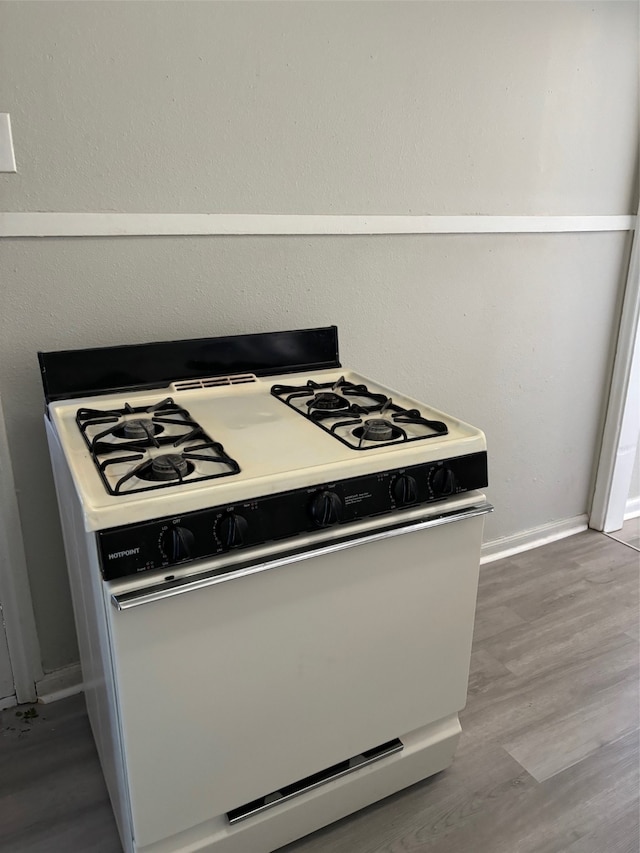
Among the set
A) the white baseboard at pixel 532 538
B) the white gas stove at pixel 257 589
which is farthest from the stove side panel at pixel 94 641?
the white baseboard at pixel 532 538

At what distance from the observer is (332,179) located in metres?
1.72

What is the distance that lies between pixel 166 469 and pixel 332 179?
3.25 ft

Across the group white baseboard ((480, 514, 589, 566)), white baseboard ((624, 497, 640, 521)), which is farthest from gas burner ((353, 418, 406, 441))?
white baseboard ((624, 497, 640, 521))

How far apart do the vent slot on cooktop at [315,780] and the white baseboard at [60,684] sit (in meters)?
0.72

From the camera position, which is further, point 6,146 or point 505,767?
point 505,767

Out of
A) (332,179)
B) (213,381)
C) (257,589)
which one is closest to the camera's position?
(257,589)

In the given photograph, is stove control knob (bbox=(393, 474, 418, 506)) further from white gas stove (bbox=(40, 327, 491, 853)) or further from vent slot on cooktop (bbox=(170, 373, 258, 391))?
vent slot on cooktop (bbox=(170, 373, 258, 391))

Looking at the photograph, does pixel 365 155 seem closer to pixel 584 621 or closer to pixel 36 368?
pixel 36 368

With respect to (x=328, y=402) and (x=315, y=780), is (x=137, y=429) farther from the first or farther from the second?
(x=315, y=780)

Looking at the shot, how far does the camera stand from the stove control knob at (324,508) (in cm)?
111

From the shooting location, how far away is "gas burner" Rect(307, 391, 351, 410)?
1466mm

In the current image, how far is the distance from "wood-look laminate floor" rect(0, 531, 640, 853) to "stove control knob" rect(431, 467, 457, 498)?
0.78m

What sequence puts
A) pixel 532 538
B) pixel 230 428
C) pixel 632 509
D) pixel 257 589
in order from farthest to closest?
pixel 632 509, pixel 532 538, pixel 230 428, pixel 257 589

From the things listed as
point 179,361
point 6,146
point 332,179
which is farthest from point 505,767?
point 6,146
